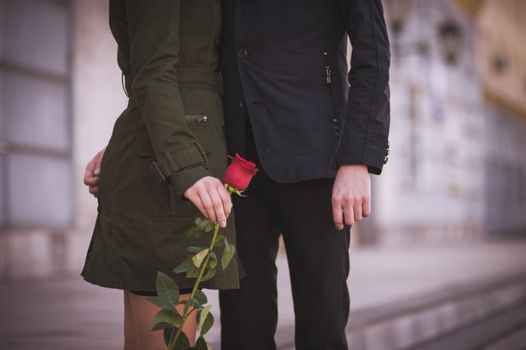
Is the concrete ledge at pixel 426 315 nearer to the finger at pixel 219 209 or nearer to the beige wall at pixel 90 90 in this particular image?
the finger at pixel 219 209

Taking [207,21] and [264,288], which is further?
[264,288]

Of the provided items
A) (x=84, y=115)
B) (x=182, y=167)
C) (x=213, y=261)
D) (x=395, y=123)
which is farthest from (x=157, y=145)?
(x=395, y=123)

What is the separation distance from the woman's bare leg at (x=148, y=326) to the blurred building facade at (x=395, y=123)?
4.59 meters

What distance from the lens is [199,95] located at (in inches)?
74.9

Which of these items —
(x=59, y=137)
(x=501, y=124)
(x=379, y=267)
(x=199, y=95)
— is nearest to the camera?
(x=199, y=95)

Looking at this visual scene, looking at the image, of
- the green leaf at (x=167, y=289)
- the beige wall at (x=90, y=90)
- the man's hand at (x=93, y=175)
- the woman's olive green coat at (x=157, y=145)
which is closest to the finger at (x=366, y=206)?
the woman's olive green coat at (x=157, y=145)

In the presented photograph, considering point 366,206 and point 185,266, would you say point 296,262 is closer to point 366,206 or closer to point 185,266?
point 366,206

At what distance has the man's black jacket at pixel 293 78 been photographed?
2.03 meters

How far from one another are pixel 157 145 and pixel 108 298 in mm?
3634

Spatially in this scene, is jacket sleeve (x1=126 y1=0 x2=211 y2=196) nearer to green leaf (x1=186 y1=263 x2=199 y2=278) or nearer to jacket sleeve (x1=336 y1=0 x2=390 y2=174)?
green leaf (x1=186 y1=263 x2=199 y2=278)

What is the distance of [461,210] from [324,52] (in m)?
14.5

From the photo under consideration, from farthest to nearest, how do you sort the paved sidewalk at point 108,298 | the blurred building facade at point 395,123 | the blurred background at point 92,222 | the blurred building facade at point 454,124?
the blurred building facade at point 454,124
the blurred building facade at point 395,123
the blurred background at point 92,222
the paved sidewalk at point 108,298

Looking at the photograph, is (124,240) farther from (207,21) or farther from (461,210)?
(461,210)

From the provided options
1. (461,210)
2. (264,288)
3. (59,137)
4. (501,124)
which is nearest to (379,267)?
(59,137)
